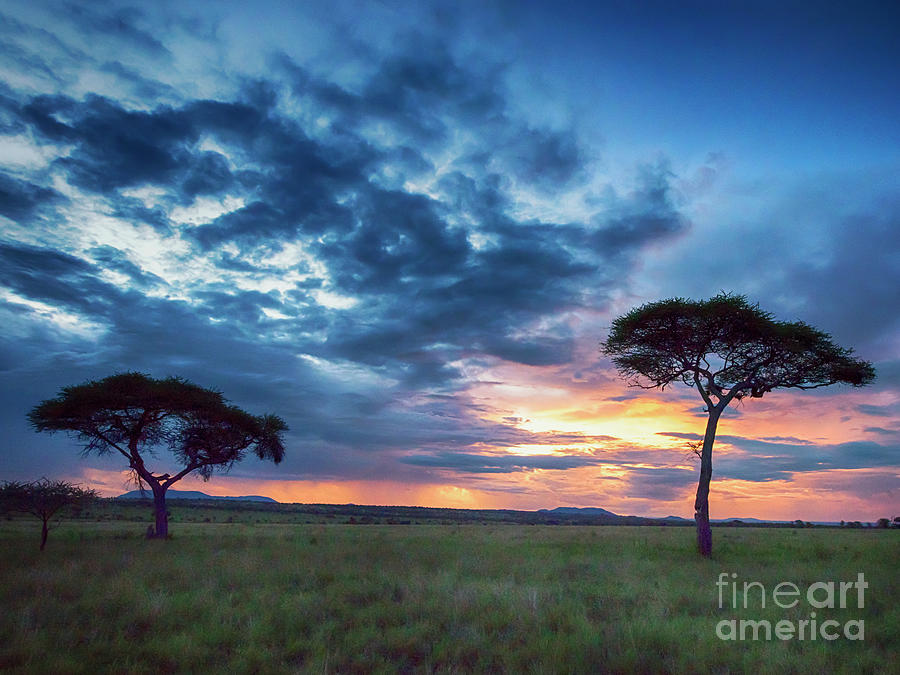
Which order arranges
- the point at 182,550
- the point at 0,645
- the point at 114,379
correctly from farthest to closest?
the point at 114,379 → the point at 182,550 → the point at 0,645

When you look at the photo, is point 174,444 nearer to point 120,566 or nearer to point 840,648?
point 120,566

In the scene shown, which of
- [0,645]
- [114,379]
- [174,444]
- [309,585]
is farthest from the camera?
[174,444]

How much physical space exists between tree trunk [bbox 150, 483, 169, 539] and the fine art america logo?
27075mm

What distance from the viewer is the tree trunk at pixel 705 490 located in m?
22.3

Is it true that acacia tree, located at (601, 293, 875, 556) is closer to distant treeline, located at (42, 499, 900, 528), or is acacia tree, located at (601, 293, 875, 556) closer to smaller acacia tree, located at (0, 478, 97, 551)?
smaller acacia tree, located at (0, 478, 97, 551)

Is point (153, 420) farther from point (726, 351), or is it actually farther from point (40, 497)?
point (726, 351)

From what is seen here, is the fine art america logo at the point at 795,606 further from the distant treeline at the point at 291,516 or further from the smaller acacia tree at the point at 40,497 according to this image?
the distant treeline at the point at 291,516

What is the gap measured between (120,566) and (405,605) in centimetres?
1064

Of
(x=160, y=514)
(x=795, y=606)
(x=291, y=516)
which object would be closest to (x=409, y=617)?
(x=795, y=606)

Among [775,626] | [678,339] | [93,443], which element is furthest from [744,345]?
[93,443]

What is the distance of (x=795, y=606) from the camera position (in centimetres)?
1174

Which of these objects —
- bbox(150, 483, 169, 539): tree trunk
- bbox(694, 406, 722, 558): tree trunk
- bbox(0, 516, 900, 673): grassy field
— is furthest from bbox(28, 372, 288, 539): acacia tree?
bbox(694, 406, 722, 558): tree trunk

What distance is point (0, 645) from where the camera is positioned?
8.20 meters

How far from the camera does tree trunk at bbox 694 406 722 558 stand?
2233 centimetres
